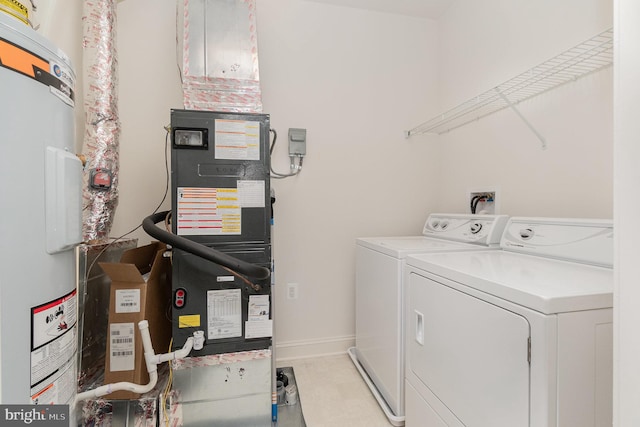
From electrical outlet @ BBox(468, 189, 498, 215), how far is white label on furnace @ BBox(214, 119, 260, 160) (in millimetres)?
1586

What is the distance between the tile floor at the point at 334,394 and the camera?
149 centimetres

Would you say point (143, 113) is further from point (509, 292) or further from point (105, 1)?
point (509, 292)

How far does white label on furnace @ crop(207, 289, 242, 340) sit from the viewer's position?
1.32 meters

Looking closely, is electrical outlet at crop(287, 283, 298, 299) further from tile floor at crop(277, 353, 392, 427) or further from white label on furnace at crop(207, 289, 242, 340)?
white label on furnace at crop(207, 289, 242, 340)

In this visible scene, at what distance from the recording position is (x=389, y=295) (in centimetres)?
→ 149

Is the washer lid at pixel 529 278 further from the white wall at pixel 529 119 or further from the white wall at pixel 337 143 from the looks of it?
the white wall at pixel 337 143

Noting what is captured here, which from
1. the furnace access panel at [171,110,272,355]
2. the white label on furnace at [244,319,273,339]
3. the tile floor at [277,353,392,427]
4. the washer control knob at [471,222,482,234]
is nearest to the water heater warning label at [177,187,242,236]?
the furnace access panel at [171,110,272,355]

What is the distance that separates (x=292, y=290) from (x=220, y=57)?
67.0 inches

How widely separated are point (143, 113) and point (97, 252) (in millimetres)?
1044

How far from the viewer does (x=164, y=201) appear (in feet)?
6.30

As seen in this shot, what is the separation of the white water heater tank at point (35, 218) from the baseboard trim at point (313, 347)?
1.52 metres

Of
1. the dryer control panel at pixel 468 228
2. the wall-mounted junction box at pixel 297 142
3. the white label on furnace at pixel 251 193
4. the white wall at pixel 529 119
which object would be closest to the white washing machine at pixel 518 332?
the dryer control panel at pixel 468 228

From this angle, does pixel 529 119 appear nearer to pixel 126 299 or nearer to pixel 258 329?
pixel 258 329

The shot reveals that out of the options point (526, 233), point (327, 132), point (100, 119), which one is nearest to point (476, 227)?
point (526, 233)
